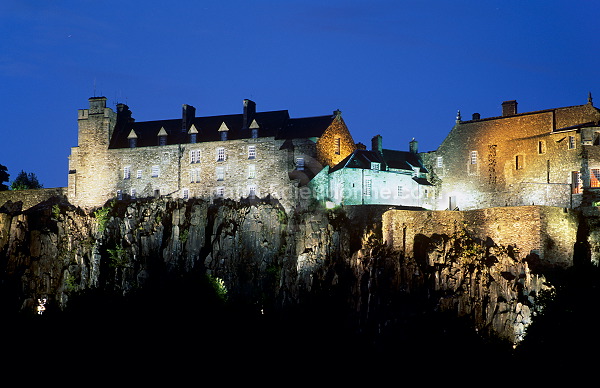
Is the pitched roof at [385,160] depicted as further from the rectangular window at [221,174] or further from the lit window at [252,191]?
the rectangular window at [221,174]

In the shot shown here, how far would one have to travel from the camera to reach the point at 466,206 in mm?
71250

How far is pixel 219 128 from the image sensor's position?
7556 centimetres

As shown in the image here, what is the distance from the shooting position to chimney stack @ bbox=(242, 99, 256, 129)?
75500 mm

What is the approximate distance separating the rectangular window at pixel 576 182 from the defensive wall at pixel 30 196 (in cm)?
3725

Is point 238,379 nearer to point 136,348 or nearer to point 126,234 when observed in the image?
point 136,348

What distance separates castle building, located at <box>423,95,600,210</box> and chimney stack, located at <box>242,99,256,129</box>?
514 inches

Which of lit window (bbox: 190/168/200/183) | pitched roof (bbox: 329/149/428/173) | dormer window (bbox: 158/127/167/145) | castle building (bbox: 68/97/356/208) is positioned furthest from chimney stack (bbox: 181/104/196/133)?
pitched roof (bbox: 329/149/428/173)

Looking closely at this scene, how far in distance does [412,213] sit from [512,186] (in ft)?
34.3

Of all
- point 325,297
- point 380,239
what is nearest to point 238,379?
point 325,297

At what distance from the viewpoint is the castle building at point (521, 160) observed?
64.6m

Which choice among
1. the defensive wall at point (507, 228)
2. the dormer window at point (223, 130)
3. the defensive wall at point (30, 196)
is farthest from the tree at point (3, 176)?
the defensive wall at point (507, 228)

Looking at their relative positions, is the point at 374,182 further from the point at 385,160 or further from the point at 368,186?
the point at 385,160

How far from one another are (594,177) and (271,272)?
20.9 metres

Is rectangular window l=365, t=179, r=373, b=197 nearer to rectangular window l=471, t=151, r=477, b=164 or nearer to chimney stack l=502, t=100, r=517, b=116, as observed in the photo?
rectangular window l=471, t=151, r=477, b=164
